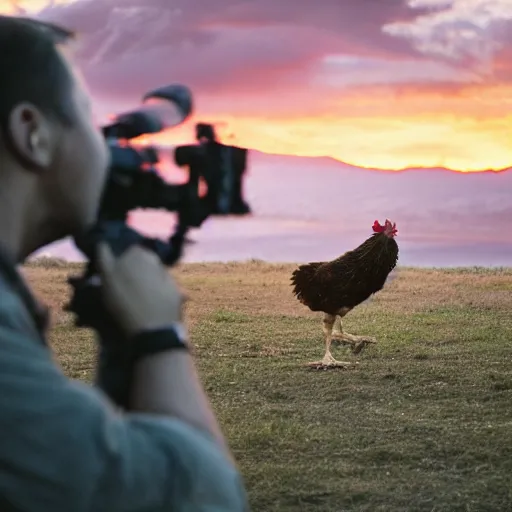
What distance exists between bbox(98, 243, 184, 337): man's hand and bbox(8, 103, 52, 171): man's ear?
0.09 m

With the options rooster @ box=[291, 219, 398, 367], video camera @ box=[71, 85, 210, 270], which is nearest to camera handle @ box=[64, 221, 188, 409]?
video camera @ box=[71, 85, 210, 270]

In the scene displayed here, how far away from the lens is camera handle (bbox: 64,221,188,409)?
76 cm

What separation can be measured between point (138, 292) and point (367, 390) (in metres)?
6.31

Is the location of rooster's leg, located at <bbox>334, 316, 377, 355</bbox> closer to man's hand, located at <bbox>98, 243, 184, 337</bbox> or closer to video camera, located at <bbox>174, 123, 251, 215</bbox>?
video camera, located at <bbox>174, 123, 251, 215</bbox>

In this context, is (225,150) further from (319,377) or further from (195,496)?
(319,377)

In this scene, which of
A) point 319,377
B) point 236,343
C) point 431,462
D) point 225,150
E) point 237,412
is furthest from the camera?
point 236,343

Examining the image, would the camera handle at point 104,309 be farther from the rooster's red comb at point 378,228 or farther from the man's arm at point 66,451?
the rooster's red comb at point 378,228

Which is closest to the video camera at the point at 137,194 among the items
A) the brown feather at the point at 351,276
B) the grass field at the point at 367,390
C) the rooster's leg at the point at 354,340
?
the grass field at the point at 367,390

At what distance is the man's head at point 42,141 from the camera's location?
712 millimetres

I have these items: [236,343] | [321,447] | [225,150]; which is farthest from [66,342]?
[225,150]

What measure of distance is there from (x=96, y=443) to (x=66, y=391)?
4cm

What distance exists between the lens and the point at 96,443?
1.97 feet

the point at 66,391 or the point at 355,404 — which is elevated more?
the point at 66,391

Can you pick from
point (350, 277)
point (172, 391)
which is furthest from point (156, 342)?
point (350, 277)
